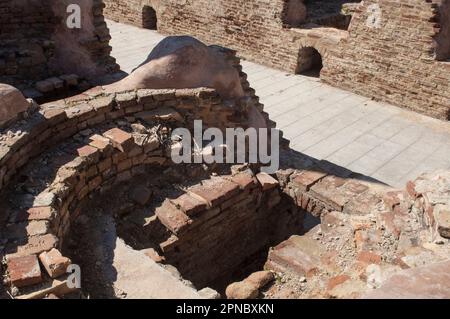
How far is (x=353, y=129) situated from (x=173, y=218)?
4.93m

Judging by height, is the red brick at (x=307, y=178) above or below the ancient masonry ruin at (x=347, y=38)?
below

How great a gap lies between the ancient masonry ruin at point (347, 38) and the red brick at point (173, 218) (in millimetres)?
6292

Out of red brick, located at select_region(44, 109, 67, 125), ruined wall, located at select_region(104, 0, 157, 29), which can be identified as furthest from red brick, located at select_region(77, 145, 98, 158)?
ruined wall, located at select_region(104, 0, 157, 29)

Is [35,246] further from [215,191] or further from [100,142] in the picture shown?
[215,191]

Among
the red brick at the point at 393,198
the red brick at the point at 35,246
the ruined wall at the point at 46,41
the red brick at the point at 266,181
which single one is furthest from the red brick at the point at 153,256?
the ruined wall at the point at 46,41

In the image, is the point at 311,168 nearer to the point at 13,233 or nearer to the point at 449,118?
the point at 13,233

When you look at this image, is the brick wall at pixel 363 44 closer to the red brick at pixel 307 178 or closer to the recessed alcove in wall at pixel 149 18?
the recessed alcove in wall at pixel 149 18

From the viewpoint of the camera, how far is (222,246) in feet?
14.1

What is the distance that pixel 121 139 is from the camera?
3877mm

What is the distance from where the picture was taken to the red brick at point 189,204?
3822 millimetres

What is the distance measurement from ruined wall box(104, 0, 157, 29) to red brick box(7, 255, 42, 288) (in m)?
10.8

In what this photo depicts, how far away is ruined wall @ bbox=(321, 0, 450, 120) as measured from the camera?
7947 mm

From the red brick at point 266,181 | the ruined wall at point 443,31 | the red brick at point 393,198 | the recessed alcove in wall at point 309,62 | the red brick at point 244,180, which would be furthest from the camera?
the recessed alcove in wall at point 309,62
